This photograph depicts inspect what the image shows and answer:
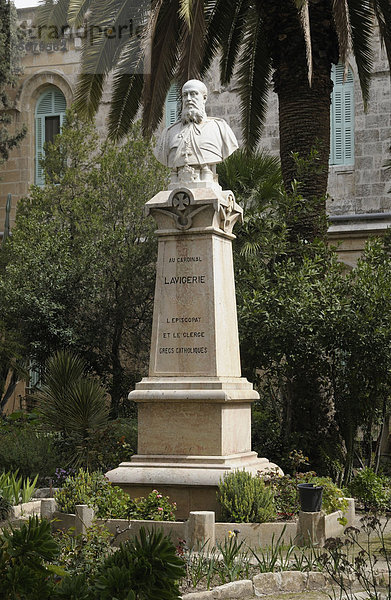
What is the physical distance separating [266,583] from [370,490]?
18.1 ft

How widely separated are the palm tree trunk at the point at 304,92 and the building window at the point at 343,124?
24.8 feet

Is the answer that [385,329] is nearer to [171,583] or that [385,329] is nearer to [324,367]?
[324,367]

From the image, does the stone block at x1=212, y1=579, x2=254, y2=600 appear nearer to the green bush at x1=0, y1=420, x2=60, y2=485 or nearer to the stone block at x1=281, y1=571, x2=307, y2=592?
the stone block at x1=281, y1=571, x2=307, y2=592

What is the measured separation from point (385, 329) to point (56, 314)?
7.81 m

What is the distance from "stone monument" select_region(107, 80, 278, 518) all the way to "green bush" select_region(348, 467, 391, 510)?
2.15m

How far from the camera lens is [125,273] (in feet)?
61.0

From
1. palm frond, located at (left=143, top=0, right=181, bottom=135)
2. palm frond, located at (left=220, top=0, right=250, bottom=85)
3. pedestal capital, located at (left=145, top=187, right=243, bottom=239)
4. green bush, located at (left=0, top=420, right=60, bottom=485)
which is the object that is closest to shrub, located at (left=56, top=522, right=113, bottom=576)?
pedestal capital, located at (left=145, top=187, right=243, bottom=239)

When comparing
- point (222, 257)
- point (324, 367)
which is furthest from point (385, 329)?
point (222, 257)

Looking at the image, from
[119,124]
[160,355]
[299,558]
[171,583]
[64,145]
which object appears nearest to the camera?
[171,583]

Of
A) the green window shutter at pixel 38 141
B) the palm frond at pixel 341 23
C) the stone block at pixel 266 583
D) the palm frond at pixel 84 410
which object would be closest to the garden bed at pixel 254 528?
the stone block at pixel 266 583

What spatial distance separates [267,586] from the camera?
23.6ft

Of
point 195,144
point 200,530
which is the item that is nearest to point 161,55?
point 195,144

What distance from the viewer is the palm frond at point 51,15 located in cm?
1556

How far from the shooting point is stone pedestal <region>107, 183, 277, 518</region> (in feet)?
33.7
